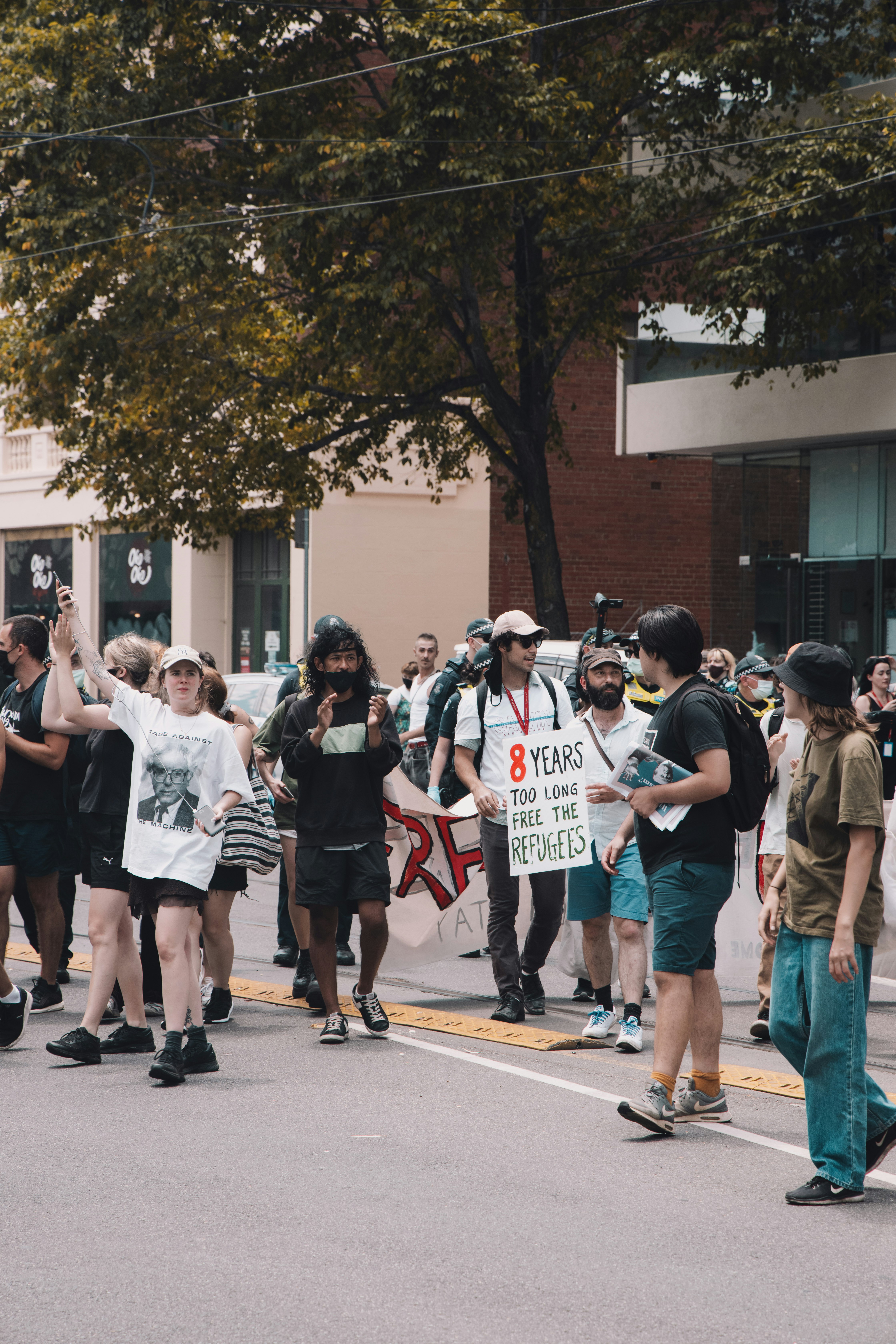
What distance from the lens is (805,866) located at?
5254 mm

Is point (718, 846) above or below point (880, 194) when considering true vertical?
below

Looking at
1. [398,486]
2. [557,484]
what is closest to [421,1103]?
[398,486]

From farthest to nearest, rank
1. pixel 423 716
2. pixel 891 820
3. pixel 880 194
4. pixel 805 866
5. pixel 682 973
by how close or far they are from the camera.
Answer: pixel 880 194 → pixel 423 716 → pixel 891 820 → pixel 682 973 → pixel 805 866

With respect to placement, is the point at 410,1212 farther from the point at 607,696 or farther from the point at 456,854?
the point at 456,854

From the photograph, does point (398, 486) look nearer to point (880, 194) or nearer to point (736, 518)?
point (736, 518)

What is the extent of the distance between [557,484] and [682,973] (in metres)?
22.9

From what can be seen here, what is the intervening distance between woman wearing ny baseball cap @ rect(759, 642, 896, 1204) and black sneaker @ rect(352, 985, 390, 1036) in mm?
2876

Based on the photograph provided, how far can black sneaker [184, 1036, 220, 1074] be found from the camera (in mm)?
6941

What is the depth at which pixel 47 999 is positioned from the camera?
8.43 metres

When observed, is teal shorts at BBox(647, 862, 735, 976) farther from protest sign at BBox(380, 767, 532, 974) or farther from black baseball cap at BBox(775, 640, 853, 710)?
protest sign at BBox(380, 767, 532, 974)

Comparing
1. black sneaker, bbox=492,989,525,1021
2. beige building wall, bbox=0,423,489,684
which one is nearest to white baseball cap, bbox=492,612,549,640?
black sneaker, bbox=492,989,525,1021

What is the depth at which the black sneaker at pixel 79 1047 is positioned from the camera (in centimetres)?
700

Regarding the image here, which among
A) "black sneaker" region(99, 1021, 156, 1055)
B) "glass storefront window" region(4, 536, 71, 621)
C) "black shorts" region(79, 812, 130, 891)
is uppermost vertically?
"glass storefront window" region(4, 536, 71, 621)

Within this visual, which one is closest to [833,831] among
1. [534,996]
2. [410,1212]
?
[410,1212]
